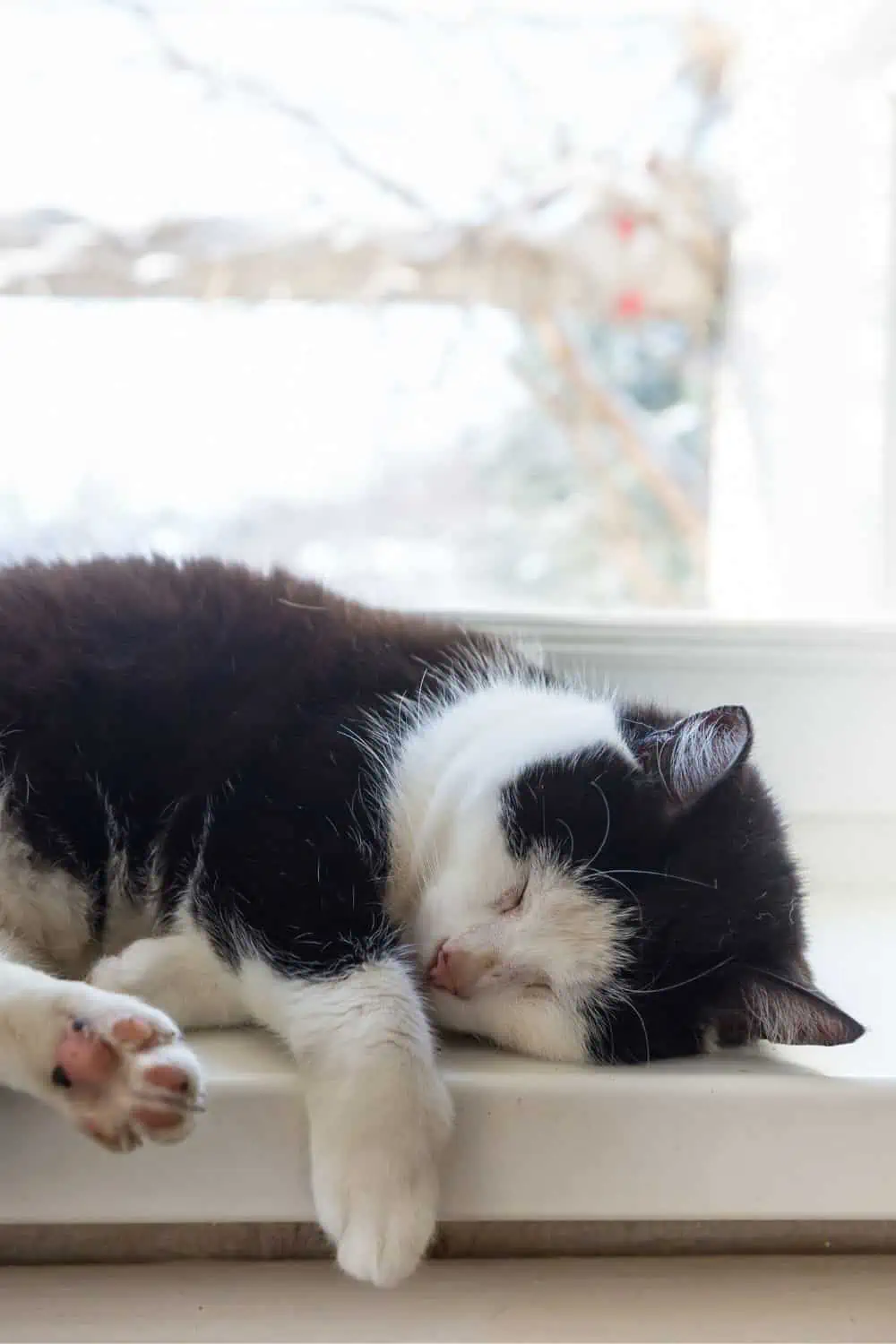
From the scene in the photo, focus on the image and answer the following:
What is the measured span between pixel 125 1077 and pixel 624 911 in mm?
Result: 406

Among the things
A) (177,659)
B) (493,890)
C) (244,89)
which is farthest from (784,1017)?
(244,89)

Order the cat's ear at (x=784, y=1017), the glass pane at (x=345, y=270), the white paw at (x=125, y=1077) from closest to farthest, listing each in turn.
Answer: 1. the white paw at (x=125, y=1077)
2. the cat's ear at (x=784, y=1017)
3. the glass pane at (x=345, y=270)

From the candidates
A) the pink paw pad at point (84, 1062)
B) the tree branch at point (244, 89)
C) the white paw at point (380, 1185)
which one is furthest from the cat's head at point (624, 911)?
the tree branch at point (244, 89)

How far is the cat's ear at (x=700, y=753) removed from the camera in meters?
0.94

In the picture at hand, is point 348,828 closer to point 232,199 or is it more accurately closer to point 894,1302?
point 894,1302

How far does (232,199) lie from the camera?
1508 mm

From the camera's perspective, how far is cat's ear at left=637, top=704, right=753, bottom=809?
94 centimetres

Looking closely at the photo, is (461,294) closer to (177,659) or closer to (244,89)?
(244,89)

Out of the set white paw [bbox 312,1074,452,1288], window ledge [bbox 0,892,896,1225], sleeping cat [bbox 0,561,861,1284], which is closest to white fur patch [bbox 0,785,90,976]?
sleeping cat [bbox 0,561,861,1284]

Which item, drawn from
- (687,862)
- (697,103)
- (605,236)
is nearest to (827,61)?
(697,103)

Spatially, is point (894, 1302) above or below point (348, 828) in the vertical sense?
below

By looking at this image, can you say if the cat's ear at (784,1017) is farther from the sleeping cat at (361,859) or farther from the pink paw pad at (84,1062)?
the pink paw pad at (84,1062)

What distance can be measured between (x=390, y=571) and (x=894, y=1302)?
39.8 inches

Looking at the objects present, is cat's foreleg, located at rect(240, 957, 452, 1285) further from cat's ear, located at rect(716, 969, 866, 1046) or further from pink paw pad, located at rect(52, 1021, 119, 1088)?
cat's ear, located at rect(716, 969, 866, 1046)
